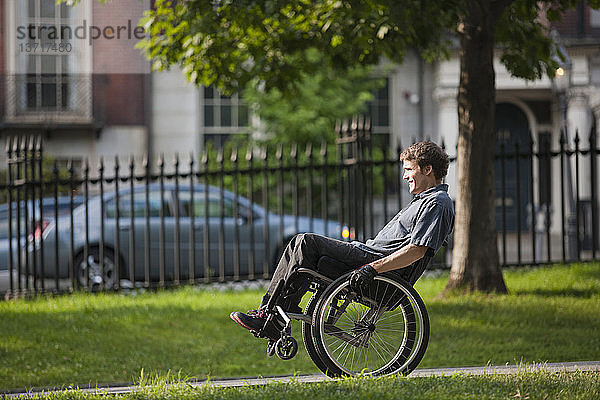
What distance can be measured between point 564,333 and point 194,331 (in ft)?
11.0

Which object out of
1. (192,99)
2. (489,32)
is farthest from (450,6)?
(192,99)

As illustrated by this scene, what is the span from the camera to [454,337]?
7.72 meters

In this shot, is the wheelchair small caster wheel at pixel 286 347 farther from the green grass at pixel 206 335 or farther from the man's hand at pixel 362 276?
the green grass at pixel 206 335

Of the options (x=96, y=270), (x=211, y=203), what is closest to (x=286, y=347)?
(x=96, y=270)

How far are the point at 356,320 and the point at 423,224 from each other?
2.38ft

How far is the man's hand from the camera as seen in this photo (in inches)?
193

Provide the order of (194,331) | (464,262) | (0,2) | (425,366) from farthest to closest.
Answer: (0,2), (464,262), (194,331), (425,366)

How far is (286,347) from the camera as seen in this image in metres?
5.04

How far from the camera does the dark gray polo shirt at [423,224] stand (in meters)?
5.00

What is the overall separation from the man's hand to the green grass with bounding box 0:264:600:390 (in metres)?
2.29

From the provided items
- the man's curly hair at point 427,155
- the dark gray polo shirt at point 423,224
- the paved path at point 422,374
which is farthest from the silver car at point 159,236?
the man's curly hair at point 427,155

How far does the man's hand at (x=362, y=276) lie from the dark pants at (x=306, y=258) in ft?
0.48

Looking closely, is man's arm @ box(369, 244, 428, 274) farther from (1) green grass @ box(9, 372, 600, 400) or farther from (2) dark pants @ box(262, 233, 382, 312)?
(1) green grass @ box(9, 372, 600, 400)

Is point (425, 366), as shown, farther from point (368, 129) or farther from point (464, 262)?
point (368, 129)
